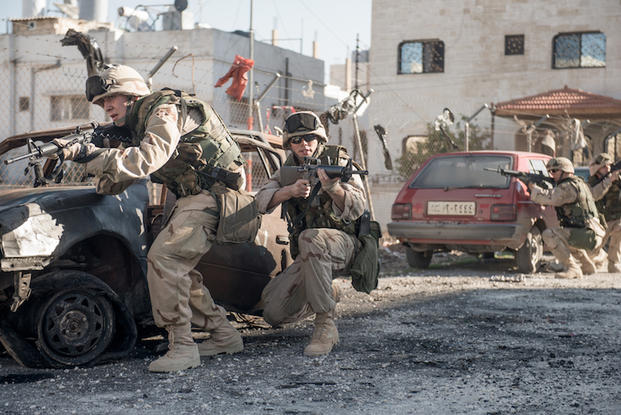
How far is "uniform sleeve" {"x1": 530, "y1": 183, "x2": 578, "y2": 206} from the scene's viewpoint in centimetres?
970

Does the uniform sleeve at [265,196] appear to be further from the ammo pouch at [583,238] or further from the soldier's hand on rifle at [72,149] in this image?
the ammo pouch at [583,238]

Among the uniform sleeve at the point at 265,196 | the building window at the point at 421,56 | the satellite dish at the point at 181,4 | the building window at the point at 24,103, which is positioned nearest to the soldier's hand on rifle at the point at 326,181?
the uniform sleeve at the point at 265,196

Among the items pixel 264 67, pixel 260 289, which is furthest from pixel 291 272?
pixel 264 67

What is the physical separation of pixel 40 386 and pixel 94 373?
14.2 inches

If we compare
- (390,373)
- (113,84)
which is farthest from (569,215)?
(113,84)

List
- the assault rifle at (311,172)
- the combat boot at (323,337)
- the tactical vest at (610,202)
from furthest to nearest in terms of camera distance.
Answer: the tactical vest at (610,202) < the assault rifle at (311,172) < the combat boot at (323,337)

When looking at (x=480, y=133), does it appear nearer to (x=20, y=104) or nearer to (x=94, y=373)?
(x=20, y=104)

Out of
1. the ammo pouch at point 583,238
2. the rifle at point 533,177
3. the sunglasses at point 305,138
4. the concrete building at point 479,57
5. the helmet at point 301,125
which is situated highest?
the concrete building at point 479,57

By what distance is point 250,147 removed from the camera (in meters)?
6.22

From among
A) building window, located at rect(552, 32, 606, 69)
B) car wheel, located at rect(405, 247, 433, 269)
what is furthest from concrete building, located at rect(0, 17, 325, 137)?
car wheel, located at rect(405, 247, 433, 269)

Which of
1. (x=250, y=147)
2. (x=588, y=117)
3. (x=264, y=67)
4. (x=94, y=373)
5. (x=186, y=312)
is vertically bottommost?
(x=94, y=373)

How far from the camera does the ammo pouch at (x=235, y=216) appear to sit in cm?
501

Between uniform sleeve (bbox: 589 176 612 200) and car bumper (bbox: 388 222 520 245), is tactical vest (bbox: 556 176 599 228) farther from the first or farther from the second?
uniform sleeve (bbox: 589 176 612 200)

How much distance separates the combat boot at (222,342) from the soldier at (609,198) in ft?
23.1
